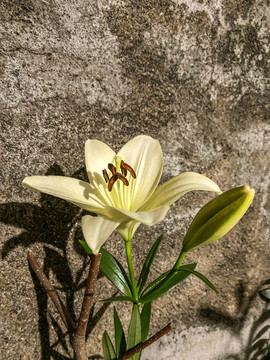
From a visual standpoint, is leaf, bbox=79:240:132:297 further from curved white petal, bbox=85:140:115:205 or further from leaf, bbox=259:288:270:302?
leaf, bbox=259:288:270:302

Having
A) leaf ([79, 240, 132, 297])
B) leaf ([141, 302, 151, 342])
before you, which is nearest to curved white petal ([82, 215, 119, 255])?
leaf ([79, 240, 132, 297])

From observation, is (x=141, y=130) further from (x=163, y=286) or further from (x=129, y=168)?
(x=163, y=286)

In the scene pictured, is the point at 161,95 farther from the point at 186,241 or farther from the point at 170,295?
the point at 170,295

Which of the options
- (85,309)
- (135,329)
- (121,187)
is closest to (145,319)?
(135,329)

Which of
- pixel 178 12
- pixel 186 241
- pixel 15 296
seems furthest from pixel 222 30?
pixel 15 296

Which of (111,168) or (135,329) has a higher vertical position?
(111,168)

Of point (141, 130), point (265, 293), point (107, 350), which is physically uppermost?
point (141, 130)
